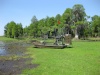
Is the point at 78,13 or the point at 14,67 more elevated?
the point at 78,13

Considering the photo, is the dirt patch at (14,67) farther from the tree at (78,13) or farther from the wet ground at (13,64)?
the tree at (78,13)

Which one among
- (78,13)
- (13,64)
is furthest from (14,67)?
(78,13)

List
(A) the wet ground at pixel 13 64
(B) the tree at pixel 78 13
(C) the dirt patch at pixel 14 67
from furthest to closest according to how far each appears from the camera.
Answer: (B) the tree at pixel 78 13
(A) the wet ground at pixel 13 64
(C) the dirt patch at pixel 14 67

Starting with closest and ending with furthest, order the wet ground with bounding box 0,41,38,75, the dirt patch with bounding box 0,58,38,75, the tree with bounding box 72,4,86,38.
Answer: the dirt patch with bounding box 0,58,38,75
the wet ground with bounding box 0,41,38,75
the tree with bounding box 72,4,86,38

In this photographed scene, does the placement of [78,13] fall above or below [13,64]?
above

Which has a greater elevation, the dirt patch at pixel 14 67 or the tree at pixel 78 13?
the tree at pixel 78 13

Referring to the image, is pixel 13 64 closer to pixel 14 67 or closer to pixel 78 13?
pixel 14 67

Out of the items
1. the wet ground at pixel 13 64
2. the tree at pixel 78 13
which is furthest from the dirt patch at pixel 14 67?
the tree at pixel 78 13

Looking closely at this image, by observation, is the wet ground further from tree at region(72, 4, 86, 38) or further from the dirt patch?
tree at region(72, 4, 86, 38)

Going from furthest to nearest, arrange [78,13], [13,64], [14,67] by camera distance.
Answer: [78,13] < [13,64] < [14,67]

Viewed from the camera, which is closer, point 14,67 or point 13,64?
point 14,67

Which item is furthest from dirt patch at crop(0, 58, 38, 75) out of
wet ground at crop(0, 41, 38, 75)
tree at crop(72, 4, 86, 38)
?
tree at crop(72, 4, 86, 38)

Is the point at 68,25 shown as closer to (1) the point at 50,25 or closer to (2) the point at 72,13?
(2) the point at 72,13

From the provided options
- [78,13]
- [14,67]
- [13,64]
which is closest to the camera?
[14,67]
